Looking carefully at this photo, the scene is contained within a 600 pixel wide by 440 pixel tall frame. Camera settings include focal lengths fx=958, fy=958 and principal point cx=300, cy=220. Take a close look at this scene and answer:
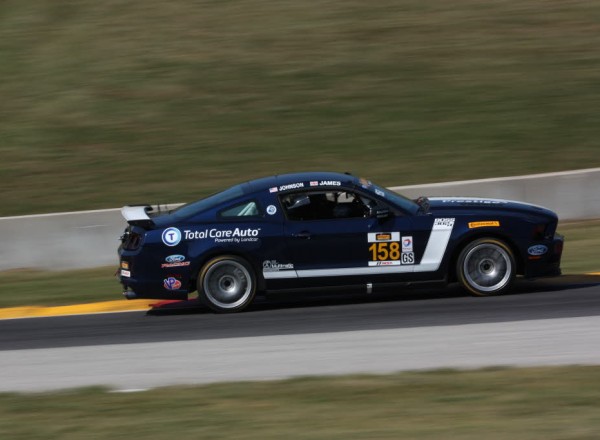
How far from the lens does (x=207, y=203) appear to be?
10.5 meters

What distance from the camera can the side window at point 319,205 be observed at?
1023 centimetres

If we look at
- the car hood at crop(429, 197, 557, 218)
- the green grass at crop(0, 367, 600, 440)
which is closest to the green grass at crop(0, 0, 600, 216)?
the car hood at crop(429, 197, 557, 218)

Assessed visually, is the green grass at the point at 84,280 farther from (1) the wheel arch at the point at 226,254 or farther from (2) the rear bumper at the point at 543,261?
(1) the wheel arch at the point at 226,254

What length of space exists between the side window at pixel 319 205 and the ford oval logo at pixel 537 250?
5.78 ft

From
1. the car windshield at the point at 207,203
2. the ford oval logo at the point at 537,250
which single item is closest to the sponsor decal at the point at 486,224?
the ford oval logo at the point at 537,250

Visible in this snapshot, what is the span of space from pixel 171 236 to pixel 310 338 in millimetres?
2129

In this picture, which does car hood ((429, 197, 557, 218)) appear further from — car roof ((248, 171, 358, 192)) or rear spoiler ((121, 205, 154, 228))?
rear spoiler ((121, 205, 154, 228))

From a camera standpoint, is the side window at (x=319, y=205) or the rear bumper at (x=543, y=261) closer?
A: the rear bumper at (x=543, y=261)

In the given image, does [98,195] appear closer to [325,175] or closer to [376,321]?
[325,175]

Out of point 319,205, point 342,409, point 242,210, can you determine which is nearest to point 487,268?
point 319,205

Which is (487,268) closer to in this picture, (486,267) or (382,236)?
(486,267)

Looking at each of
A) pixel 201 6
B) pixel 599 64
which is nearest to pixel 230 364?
pixel 599 64

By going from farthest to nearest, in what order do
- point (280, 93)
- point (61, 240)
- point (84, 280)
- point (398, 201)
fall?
1. point (280, 93)
2. point (61, 240)
3. point (84, 280)
4. point (398, 201)

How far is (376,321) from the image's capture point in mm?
9430
